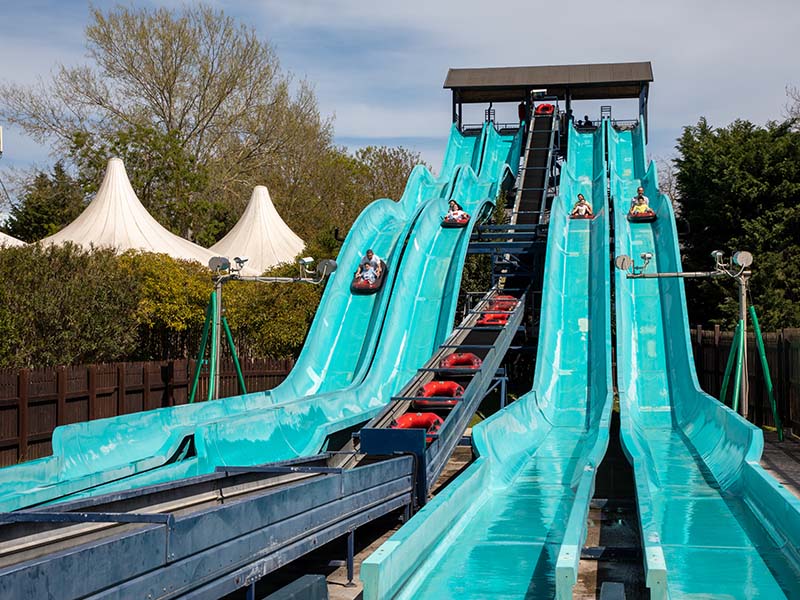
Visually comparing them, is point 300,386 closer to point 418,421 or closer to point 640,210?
point 418,421

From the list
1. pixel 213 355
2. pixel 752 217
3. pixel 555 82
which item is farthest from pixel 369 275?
pixel 555 82

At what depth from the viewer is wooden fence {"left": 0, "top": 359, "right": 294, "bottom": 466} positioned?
50.9 feet

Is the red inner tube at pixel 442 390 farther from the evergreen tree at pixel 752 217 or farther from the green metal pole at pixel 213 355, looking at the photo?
the evergreen tree at pixel 752 217

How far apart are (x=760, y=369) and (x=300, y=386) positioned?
30.3ft

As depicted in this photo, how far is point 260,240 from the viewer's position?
38250 millimetres

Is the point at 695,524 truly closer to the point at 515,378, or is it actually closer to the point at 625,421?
the point at 625,421

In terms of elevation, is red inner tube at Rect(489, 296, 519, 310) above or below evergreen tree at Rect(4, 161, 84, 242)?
below

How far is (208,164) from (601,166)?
71.4ft

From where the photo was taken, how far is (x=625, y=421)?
599 inches

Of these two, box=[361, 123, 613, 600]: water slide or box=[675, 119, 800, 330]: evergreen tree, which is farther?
box=[675, 119, 800, 330]: evergreen tree

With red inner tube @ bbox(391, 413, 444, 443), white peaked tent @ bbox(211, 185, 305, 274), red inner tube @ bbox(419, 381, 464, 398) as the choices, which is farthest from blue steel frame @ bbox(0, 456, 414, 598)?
white peaked tent @ bbox(211, 185, 305, 274)

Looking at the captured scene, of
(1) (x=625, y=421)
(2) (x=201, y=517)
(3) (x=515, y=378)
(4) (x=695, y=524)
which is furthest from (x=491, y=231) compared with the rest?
(2) (x=201, y=517)

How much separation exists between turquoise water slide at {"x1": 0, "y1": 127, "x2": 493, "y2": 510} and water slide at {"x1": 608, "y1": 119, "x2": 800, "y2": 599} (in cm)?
526

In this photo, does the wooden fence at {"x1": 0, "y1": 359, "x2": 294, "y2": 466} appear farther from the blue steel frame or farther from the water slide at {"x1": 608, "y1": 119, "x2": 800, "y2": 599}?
the water slide at {"x1": 608, "y1": 119, "x2": 800, "y2": 599}
